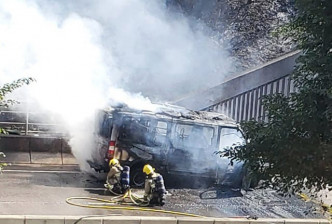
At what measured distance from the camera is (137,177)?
1091 centimetres

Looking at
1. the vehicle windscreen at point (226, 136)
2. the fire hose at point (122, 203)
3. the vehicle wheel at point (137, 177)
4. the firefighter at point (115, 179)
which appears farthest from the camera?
the vehicle windscreen at point (226, 136)

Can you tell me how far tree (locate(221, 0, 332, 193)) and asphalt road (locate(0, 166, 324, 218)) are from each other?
440 cm

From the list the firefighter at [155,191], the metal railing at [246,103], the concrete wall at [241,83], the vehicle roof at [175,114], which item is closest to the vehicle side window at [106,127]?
the vehicle roof at [175,114]

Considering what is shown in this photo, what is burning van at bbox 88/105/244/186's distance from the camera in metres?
10.7

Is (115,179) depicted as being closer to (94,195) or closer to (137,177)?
(94,195)

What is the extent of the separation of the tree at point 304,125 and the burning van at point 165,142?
592 cm

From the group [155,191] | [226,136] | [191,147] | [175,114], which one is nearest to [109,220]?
[155,191]

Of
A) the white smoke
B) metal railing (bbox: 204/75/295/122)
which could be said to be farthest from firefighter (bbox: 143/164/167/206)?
metal railing (bbox: 204/75/295/122)

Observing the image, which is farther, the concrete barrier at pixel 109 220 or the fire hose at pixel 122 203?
the fire hose at pixel 122 203

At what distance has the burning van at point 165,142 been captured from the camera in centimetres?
1073

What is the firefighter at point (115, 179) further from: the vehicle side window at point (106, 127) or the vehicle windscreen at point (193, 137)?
the vehicle windscreen at point (193, 137)

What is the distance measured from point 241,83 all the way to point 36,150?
6171mm

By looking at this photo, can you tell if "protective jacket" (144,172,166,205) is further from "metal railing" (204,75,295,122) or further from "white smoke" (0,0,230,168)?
"metal railing" (204,75,295,122)

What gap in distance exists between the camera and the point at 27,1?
40.3 ft
